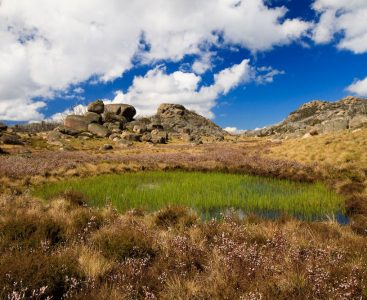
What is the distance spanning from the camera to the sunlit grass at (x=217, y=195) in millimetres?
11922

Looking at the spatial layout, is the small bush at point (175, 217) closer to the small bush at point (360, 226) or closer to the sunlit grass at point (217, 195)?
the sunlit grass at point (217, 195)

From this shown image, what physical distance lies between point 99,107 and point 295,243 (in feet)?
318

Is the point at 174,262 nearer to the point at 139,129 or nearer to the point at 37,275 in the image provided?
the point at 37,275

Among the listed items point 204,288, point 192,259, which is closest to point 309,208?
point 192,259

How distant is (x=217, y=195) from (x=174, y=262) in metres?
8.03

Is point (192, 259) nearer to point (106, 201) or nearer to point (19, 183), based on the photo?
point (106, 201)

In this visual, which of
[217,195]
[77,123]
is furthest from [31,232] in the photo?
[77,123]

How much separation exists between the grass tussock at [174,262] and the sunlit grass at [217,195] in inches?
142

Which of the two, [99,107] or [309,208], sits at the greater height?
[99,107]

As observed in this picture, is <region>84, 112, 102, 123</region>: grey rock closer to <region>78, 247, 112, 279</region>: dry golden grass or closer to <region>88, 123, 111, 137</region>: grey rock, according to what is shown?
<region>88, 123, 111, 137</region>: grey rock

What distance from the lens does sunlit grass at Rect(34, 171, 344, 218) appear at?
1192 centimetres

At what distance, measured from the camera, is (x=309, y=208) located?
11.8 m

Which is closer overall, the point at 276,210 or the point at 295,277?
the point at 295,277

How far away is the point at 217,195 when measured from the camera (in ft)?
44.8
